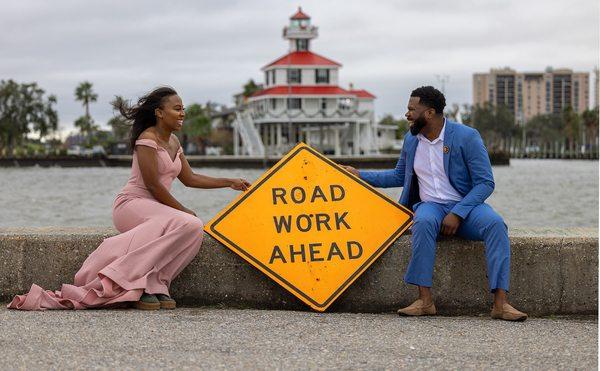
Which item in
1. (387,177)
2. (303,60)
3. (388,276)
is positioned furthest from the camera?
(303,60)

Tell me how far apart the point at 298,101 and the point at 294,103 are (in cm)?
53

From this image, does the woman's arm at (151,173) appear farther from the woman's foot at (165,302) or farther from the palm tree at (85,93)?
the palm tree at (85,93)

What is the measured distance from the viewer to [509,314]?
5.87m

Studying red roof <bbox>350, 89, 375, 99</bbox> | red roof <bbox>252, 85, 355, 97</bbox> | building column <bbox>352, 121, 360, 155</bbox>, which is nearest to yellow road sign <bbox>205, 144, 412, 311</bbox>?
red roof <bbox>252, 85, 355, 97</bbox>

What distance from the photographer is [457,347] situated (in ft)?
16.4

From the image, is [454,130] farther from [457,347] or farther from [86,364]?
[86,364]

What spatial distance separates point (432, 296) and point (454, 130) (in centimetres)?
111

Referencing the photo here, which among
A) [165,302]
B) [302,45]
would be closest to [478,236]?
[165,302]

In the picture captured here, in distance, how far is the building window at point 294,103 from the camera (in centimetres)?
9025

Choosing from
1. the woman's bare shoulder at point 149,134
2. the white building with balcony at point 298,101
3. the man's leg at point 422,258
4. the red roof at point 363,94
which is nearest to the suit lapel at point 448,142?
the man's leg at point 422,258

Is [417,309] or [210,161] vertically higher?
[417,309]

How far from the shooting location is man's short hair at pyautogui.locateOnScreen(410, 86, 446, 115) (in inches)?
242

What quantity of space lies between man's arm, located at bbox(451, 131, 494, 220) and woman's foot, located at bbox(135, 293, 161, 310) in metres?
1.92

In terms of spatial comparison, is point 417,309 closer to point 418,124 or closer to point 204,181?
point 418,124
